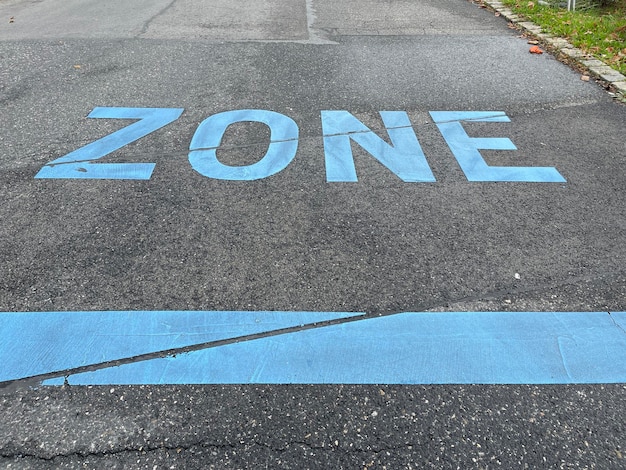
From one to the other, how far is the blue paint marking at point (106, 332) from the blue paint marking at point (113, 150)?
4.87 feet

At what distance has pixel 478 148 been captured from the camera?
4320mm

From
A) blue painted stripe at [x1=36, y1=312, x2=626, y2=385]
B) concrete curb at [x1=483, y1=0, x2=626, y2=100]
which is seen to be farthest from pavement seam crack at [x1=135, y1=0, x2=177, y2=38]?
blue painted stripe at [x1=36, y1=312, x2=626, y2=385]

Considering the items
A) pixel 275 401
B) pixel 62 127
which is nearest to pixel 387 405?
pixel 275 401

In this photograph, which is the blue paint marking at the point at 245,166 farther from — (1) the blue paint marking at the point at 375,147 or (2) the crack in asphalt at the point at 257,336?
(2) the crack in asphalt at the point at 257,336

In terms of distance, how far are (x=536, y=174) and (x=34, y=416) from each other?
12.1ft

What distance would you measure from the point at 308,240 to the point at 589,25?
668 cm

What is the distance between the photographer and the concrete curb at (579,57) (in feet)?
18.6

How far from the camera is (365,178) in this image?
151 inches

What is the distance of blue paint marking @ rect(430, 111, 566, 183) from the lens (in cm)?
389

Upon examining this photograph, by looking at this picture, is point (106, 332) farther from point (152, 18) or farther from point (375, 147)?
point (152, 18)

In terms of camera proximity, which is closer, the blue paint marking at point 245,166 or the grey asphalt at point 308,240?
the grey asphalt at point 308,240

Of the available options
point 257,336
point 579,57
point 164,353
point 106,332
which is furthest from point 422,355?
point 579,57

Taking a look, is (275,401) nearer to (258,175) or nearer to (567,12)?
(258,175)

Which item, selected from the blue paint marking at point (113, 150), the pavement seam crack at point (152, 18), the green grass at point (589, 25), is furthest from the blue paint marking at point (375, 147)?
the pavement seam crack at point (152, 18)
